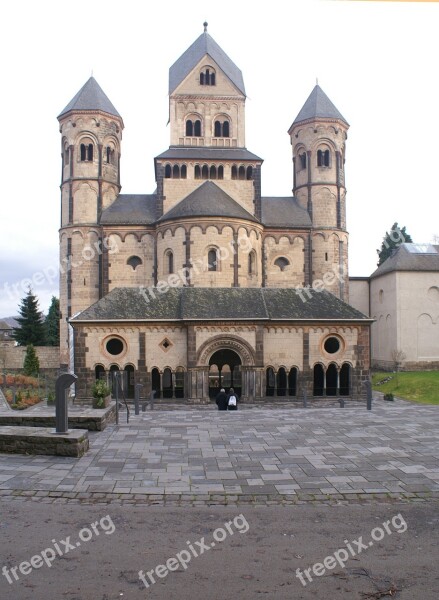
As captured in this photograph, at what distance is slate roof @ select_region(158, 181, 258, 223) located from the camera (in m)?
43.0

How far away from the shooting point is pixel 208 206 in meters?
43.3

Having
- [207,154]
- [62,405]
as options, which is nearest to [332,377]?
[62,405]

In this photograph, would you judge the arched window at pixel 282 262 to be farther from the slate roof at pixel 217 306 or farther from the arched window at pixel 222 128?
the arched window at pixel 222 128

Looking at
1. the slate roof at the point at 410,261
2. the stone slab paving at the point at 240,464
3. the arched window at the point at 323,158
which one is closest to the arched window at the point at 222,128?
the arched window at the point at 323,158

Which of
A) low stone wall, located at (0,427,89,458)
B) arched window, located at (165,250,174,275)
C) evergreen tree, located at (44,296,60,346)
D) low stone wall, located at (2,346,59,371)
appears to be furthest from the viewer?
evergreen tree, located at (44,296,60,346)

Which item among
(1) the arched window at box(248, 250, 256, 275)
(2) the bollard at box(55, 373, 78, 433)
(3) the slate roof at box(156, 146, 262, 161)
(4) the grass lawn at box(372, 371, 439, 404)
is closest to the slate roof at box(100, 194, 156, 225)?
(3) the slate roof at box(156, 146, 262, 161)

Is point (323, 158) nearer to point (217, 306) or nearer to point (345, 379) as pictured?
point (217, 306)

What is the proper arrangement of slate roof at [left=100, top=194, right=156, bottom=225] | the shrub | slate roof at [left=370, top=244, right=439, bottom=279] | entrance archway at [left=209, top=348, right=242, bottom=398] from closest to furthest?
the shrub → entrance archway at [left=209, top=348, right=242, bottom=398] → slate roof at [left=100, top=194, right=156, bottom=225] → slate roof at [left=370, top=244, right=439, bottom=279]

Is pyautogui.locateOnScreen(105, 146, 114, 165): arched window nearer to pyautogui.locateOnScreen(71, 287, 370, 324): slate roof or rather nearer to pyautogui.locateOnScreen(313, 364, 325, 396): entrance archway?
pyautogui.locateOnScreen(71, 287, 370, 324): slate roof

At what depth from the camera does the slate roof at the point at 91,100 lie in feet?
159

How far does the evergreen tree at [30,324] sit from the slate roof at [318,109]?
38.5 metres

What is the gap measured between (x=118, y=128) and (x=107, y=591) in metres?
48.5

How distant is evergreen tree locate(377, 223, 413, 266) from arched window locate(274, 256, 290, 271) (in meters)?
31.1

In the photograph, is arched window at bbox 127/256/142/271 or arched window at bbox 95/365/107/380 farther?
arched window at bbox 127/256/142/271
